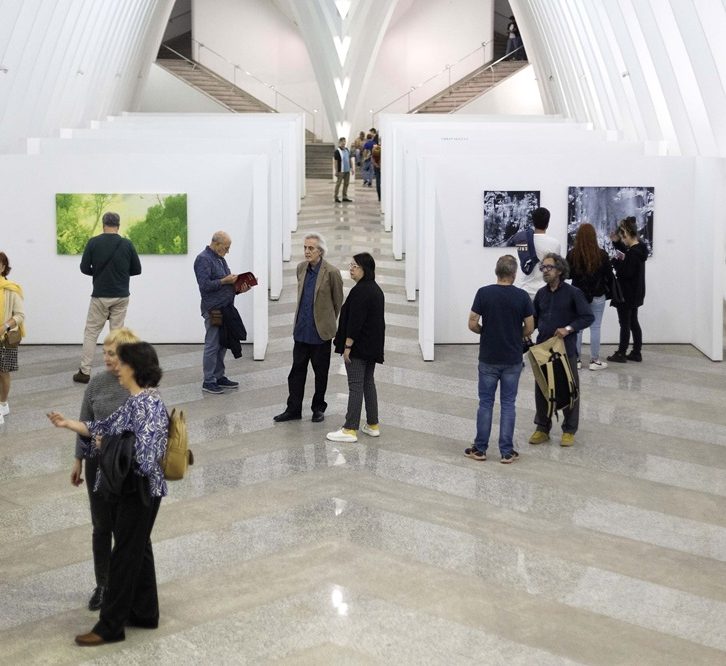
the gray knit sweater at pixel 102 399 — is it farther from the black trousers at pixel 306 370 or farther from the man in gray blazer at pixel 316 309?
the black trousers at pixel 306 370

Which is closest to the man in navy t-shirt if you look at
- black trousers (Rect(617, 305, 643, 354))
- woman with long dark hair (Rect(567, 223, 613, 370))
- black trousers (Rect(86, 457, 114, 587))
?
woman with long dark hair (Rect(567, 223, 613, 370))

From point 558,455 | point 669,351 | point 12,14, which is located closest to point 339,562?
point 558,455

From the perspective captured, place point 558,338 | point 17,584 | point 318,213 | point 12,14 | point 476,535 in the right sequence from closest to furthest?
point 17,584, point 476,535, point 558,338, point 12,14, point 318,213

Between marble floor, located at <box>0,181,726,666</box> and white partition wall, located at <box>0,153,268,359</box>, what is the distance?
2501 mm

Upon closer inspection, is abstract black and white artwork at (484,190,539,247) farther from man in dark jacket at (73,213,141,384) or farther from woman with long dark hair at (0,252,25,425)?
woman with long dark hair at (0,252,25,425)

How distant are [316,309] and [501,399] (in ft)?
6.77

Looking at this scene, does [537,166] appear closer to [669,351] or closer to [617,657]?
[669,351]

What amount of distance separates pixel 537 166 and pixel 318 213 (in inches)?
541

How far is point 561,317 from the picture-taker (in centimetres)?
1059

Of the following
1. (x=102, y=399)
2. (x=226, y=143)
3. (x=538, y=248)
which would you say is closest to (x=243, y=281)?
(x=538, y=248)

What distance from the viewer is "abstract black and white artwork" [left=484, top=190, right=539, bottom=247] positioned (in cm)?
1528

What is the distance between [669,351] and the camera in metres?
15.3

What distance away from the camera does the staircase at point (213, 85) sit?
44750mm

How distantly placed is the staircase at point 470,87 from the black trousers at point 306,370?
36.1 meters
